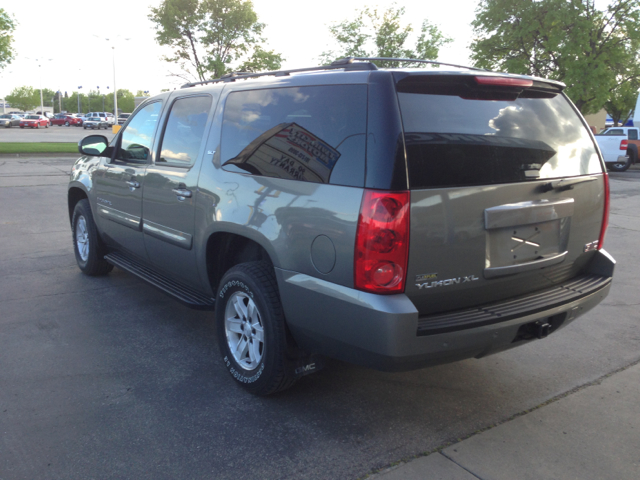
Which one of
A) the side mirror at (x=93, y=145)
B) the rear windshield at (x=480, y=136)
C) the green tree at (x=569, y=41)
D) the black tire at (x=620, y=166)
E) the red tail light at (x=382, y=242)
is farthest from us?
the green tree at (x=569, y=41)

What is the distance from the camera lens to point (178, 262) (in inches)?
166

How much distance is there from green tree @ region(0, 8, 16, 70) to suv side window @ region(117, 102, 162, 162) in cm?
2309

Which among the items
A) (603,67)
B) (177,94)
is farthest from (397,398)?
(603,67)

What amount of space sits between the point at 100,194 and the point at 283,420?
10.7 ft

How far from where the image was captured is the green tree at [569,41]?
86.9 ft

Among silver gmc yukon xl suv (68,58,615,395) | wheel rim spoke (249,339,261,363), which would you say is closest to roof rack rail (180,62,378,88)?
silver gmc yukon xl suv (68,58,615,395)

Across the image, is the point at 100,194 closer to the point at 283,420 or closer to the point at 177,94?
the point at 177,94

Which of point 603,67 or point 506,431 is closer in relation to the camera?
point 506,431

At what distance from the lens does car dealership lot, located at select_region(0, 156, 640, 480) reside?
2.80 m

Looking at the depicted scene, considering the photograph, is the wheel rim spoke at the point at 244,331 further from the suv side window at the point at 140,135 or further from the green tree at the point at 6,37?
the green tree at the point at 6,37

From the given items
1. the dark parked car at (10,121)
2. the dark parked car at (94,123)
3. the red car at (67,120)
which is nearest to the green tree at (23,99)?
the red car at (67,120)

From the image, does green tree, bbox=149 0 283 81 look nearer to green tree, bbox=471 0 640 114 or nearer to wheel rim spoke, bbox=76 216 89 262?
green tree, bbox=471 0 640 114

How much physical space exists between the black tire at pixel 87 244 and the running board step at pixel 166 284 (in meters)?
0.41

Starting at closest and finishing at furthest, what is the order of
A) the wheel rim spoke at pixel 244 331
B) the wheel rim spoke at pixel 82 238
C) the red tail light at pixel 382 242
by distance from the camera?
1. the red tail light at pixel 382 242
2. the wheel rim spoke at pixel 244 331
3. the wheel rim spoke at pixel 82 238
